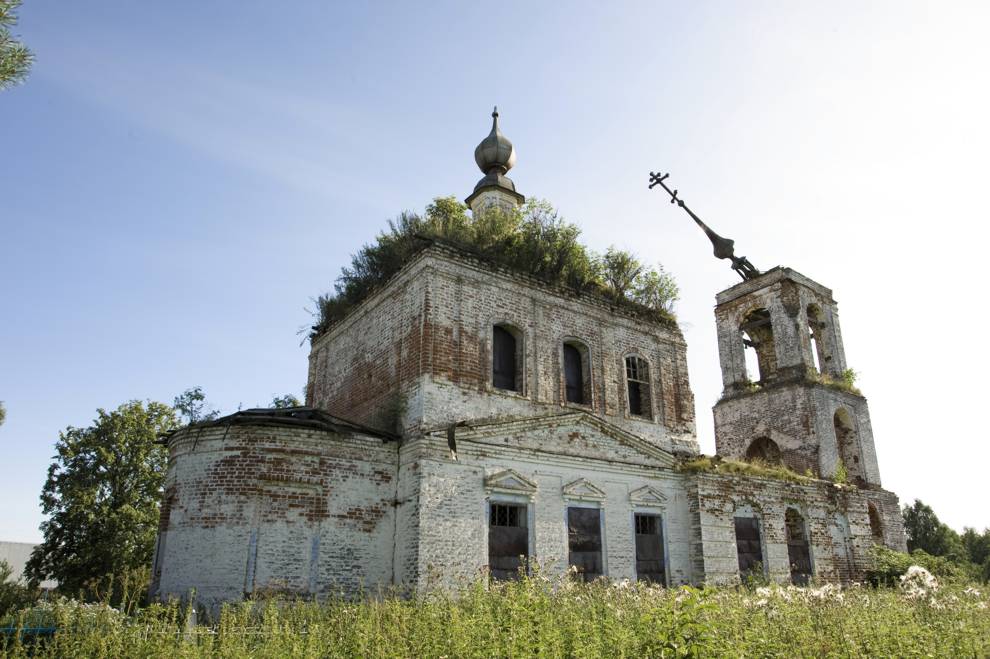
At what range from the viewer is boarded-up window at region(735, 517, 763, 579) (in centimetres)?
1431

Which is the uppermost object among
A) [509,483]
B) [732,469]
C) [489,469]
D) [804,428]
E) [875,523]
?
[804,428]

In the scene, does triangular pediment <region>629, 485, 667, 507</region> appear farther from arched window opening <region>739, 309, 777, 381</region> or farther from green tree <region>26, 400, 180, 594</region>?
green tree <region>26, 400, 180, 594</region>

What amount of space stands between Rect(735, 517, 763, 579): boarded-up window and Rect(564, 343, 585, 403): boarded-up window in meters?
4.39

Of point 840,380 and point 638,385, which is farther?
point 840,380

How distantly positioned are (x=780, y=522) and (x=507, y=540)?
7280mm

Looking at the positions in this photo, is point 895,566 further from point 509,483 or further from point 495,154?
point 495,154

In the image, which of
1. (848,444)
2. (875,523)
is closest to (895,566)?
(875,523)

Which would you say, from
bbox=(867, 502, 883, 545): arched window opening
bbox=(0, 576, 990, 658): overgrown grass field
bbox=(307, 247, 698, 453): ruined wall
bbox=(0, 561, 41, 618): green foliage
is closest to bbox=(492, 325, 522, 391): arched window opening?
bbox=(307, 247, 698, 453): ruined wall

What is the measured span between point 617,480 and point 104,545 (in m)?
17.5

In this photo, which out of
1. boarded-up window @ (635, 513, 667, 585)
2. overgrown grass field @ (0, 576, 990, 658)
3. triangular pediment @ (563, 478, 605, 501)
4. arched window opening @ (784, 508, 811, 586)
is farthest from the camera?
arched window opening @ (784, 508, 811, 586)

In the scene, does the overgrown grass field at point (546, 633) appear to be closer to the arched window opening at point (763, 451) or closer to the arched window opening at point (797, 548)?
the arched window opening at point (797, 548)

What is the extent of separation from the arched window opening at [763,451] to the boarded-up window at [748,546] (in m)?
5.31

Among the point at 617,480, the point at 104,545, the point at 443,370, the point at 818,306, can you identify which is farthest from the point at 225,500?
the point at 818,306

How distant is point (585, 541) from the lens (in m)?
12.6
